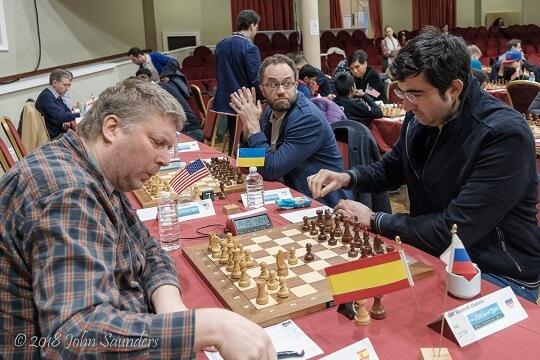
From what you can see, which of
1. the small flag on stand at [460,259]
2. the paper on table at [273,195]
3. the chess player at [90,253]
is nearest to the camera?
the chess player at [90,253]

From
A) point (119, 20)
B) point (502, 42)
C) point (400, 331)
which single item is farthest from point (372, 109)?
point (502, 42)

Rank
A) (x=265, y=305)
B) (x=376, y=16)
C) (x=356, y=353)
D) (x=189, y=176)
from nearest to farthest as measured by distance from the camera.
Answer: (x=356, y=353)
(x=265, y=305)
(x=189, y=176)
(x=376, y=16)

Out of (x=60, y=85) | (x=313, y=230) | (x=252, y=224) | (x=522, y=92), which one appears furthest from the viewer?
(x=60, y=85)

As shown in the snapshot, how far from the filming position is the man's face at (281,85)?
9.23 ft

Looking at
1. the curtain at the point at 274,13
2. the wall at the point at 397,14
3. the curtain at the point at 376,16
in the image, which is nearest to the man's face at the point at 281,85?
the curtain at the point at 274,13

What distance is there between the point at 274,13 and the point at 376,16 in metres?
3.21

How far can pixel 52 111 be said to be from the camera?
19.7 feet

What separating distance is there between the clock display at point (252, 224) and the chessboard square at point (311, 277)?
45cm

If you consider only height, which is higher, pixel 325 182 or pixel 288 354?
pixel 325 182

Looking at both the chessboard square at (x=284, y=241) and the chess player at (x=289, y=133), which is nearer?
the chessboard square at (x=284, y=241)

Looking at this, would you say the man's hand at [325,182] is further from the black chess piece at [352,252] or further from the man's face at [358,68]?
the man's face at [358,68]

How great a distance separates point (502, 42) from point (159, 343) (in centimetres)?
1486

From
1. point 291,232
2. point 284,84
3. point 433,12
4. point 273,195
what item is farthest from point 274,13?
point 291,232

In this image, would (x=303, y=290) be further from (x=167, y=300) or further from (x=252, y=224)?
(x=252, y=224)
